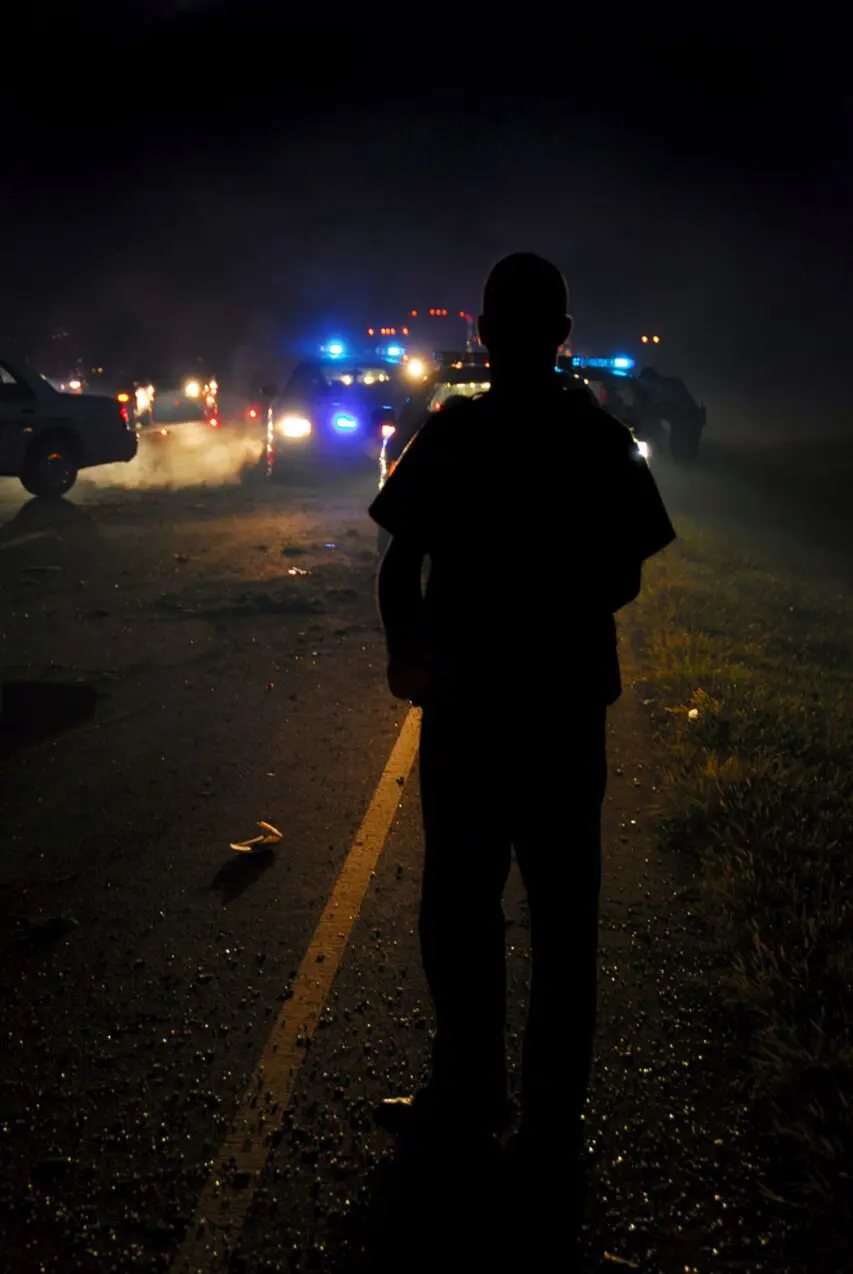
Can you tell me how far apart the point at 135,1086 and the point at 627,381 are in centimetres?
1117

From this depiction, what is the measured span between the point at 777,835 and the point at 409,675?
2658 mm

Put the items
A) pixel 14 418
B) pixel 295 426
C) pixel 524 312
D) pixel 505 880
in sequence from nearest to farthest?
pixel 524 312
pixel 505 880
pixel 14 418
pixel 295 426

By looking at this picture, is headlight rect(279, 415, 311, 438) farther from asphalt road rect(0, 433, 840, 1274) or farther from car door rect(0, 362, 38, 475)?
asphalt road rect(0, 433, 840, 1274)

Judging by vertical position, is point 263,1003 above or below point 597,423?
below

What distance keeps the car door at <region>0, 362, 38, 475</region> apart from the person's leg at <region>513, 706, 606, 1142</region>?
13.2 m

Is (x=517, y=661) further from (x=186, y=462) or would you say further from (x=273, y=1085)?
(x=186, y=462)

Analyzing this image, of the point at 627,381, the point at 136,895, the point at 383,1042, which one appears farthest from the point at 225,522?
the point at 383,1042

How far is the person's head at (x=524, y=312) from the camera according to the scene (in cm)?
223

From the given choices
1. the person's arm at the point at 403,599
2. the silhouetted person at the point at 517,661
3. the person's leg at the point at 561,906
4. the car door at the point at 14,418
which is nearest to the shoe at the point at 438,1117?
the silhouetted person at the point at 517,661

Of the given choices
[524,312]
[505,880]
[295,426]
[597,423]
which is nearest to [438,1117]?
[505,880]

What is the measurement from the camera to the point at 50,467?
46.9ft

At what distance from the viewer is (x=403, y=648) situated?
2391mm

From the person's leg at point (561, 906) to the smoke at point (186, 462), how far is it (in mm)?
15771

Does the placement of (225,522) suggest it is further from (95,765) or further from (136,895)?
→ (136,895)
